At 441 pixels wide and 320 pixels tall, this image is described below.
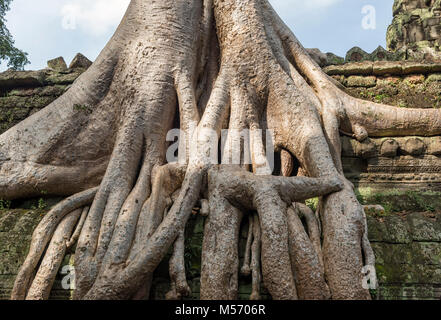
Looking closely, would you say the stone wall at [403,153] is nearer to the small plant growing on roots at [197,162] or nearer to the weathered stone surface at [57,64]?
the small plant growing on roots at [197,162]

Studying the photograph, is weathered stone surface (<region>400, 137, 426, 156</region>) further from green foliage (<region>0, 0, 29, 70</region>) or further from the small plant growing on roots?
green foliage (<region>0, 0, 29, 70</region>)

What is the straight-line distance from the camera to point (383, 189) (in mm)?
3471

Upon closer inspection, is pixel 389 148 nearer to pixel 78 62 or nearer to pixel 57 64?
pixel 78 62

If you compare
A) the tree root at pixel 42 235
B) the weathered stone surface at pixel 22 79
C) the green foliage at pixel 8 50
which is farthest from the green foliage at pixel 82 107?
the green foliage at pixel 8 50

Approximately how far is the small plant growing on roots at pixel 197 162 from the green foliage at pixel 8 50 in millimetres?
6539

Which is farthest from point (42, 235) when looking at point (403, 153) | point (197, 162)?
point (403, 153)

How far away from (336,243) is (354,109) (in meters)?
1.73

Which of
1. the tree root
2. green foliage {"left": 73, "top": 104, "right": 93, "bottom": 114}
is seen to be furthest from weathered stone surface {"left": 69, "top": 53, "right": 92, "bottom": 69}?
the tree root

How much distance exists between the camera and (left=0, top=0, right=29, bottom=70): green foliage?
8.60 m

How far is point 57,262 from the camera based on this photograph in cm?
259

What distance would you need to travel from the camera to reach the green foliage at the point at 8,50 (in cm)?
860
